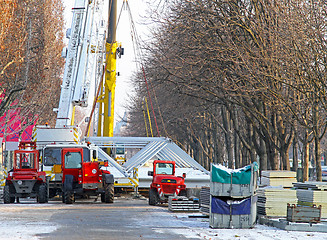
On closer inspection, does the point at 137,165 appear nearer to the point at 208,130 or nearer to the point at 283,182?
the point at 283,182

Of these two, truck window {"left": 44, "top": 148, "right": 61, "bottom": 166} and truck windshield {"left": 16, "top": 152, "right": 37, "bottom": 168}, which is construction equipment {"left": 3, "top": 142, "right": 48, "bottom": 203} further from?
truck window {"left": 44, "top": 148, "right": 61, "bottom": 166}

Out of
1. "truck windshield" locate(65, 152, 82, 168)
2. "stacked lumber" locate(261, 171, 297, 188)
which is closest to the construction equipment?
"truck windshield" locate(65, 152, 82, 168)

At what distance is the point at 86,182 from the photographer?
81.1 ft

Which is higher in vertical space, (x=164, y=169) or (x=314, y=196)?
(x=164, y=169)

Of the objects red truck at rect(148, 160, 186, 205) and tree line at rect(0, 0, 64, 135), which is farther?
tree line at rect(0, 0, 64, 135)

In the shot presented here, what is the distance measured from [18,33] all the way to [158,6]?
37.0 ft

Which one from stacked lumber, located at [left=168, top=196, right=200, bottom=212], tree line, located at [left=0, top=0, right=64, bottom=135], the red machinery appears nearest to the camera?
stacked lumber, located at [left=168, top=196, right=200, bottom=212]

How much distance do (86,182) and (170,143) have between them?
9.76m

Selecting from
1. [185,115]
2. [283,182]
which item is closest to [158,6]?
[283,182]

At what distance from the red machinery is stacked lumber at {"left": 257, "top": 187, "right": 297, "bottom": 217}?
8897 mm

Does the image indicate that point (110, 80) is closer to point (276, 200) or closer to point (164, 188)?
point (164, 188)

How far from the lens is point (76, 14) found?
3434cm

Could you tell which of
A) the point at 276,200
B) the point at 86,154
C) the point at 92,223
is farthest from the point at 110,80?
the point at 92,223

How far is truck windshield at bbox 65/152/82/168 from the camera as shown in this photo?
25938mm
